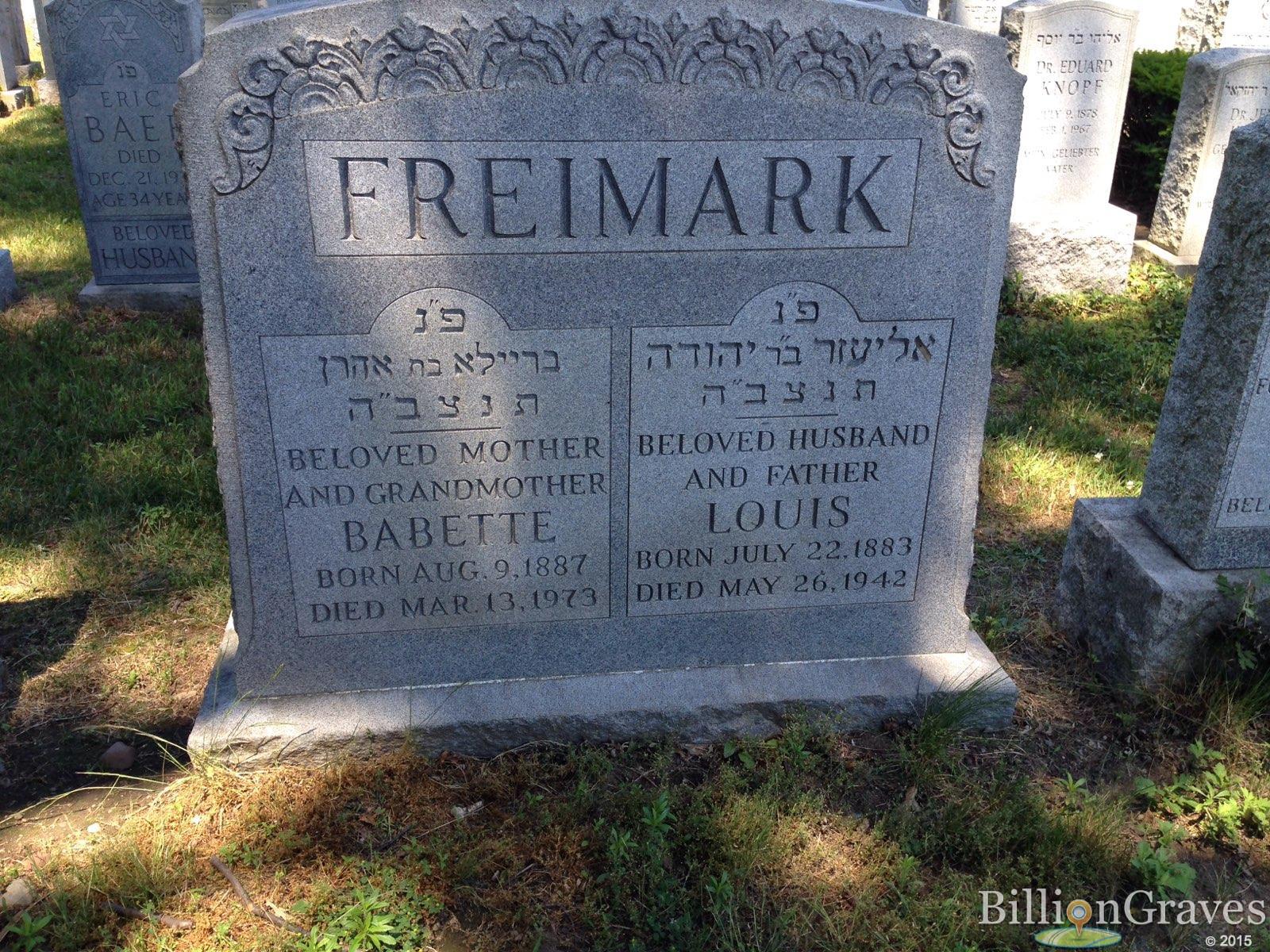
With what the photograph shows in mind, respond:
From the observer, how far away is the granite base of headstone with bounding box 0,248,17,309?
256 inches

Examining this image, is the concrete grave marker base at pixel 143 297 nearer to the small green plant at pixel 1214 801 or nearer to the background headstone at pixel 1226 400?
the background headstone at pixel 1226 400

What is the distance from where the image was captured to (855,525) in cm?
314

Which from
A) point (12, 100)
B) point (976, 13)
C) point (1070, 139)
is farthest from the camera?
point (12, 100)

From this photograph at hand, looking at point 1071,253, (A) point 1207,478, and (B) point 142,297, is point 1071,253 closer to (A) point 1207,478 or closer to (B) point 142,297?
(A) point 1207,478

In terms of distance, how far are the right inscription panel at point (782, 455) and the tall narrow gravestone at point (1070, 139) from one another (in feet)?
14.8

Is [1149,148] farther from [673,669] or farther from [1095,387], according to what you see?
[673,669]

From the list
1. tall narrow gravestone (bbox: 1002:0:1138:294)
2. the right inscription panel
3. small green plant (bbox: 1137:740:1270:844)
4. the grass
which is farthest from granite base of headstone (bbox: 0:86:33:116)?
small green plant (bbox: 1137:740:1270:844)

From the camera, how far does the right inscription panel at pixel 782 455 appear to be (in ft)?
9.43

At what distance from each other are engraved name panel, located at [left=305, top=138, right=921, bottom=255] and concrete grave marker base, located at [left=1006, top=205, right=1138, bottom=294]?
4699mm

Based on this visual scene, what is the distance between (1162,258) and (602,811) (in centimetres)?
683

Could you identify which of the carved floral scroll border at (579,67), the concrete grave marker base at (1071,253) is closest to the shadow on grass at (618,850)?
the carved floral scroll border at (579,67)

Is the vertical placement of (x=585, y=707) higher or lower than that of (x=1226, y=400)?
lower

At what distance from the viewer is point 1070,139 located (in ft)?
→ 23.8

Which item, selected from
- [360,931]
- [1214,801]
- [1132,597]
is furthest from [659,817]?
[1132,597]
